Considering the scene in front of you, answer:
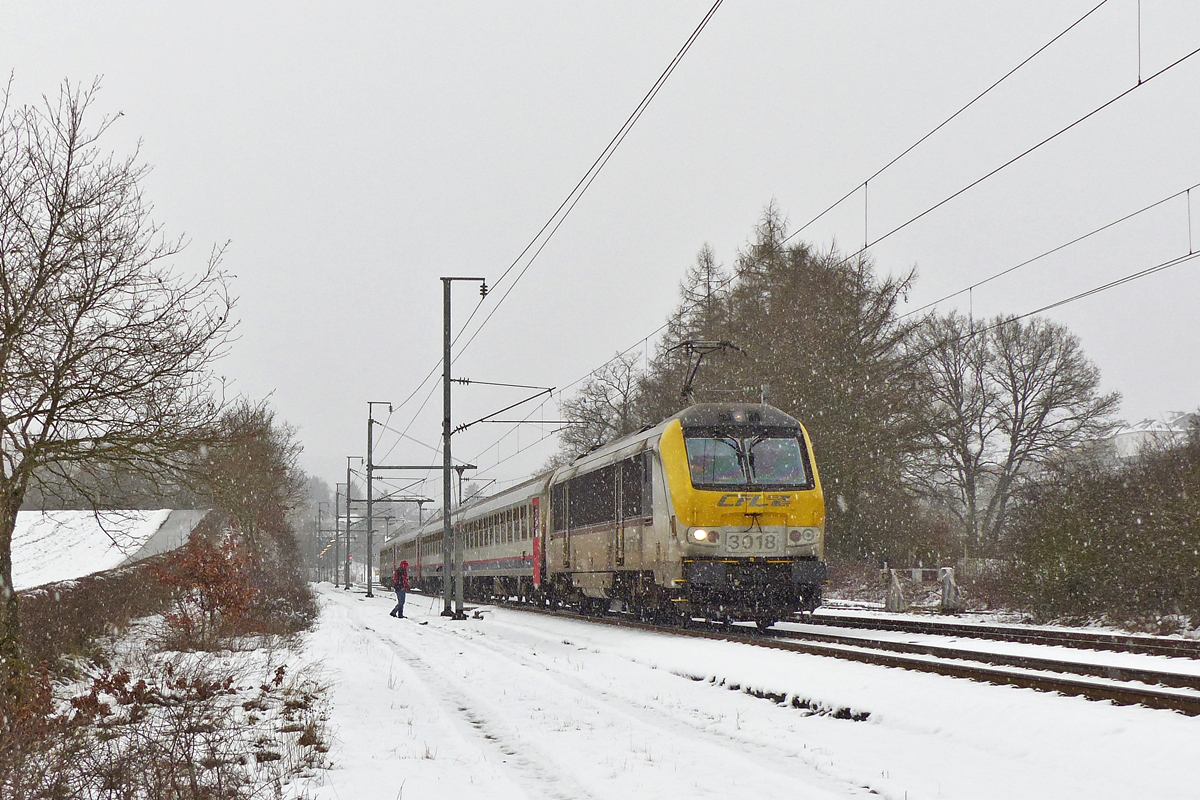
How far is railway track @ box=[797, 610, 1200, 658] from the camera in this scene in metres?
Result: 12.9

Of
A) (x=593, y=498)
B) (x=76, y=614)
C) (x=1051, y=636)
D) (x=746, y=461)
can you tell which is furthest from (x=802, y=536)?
(x=76, y=614)

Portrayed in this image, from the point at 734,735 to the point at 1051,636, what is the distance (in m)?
8.99

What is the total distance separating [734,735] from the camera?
8.55m

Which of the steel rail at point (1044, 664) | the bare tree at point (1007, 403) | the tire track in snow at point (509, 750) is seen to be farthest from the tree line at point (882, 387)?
the tire track in snow at point (509, 750)

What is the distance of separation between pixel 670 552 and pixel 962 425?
29993mm

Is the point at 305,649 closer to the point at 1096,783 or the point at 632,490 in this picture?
the point at 632,490

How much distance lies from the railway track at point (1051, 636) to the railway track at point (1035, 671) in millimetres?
1747

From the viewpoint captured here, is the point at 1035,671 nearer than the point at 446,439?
Yes

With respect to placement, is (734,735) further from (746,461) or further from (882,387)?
(882,387)

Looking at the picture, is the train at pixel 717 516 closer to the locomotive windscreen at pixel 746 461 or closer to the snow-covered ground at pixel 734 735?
the locomotive windscreen at pixel 746 461

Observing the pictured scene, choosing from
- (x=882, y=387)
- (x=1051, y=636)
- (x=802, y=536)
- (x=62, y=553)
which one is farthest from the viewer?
(x=882, y=387)

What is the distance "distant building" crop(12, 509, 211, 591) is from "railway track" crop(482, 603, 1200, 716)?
30.0ft

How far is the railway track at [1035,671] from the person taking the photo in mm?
8875

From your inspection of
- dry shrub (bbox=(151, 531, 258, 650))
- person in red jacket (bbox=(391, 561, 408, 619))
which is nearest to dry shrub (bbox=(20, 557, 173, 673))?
dry shrub (bbox=(151, 531, 258, 650))
